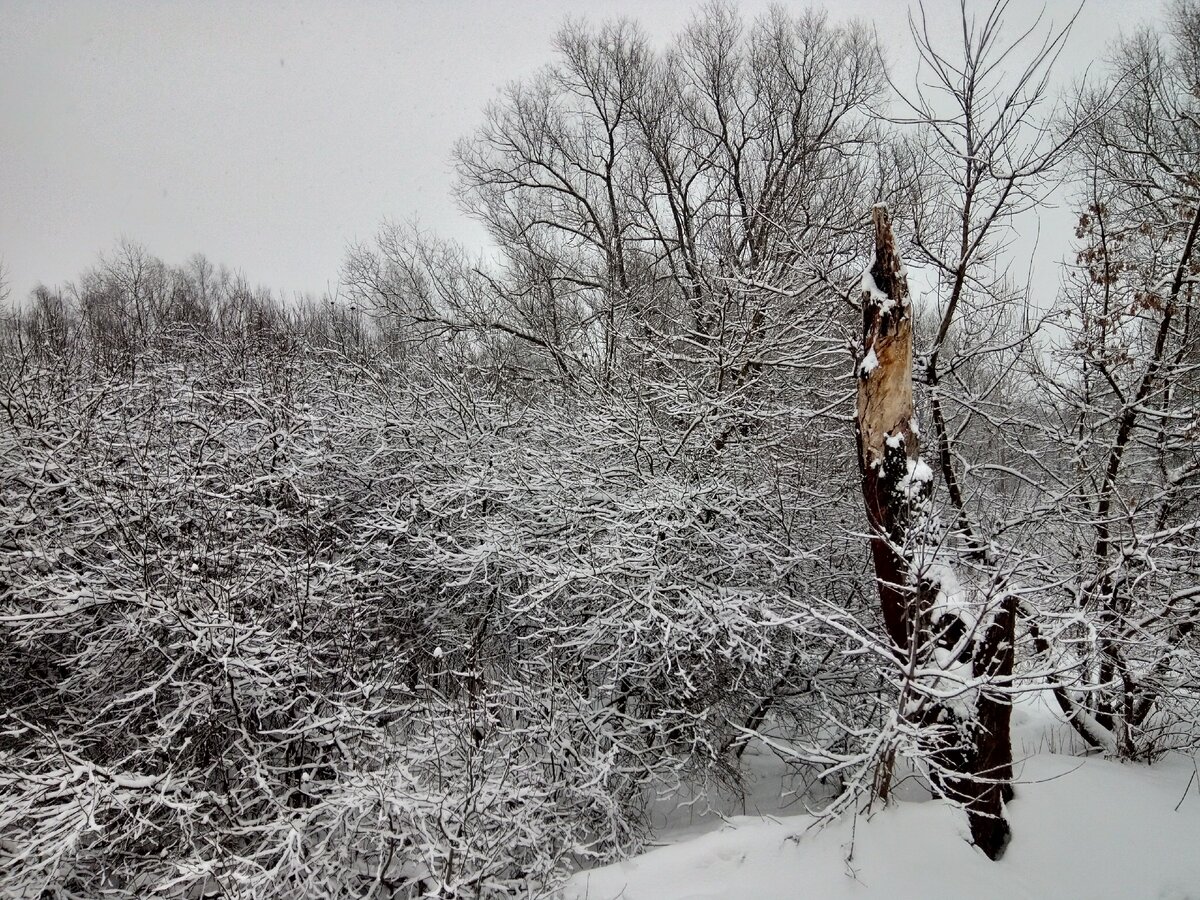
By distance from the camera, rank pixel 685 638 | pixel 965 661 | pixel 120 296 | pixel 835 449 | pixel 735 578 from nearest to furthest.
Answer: pixel 965 661 → pixel 685 638 → pixel 735 578 → pixel 835 449 → pixel 120 296

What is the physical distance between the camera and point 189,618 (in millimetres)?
4422

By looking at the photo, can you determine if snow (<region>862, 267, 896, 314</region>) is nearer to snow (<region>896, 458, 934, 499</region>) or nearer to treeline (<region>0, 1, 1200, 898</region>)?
treeline (<region>0, 1, 1200, 898</region>)

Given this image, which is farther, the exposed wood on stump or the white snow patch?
the exposed wood on stump

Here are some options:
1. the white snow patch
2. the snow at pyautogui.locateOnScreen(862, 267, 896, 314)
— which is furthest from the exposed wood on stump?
the white snow patch

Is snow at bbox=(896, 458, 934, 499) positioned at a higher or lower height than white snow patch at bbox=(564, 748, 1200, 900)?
higher

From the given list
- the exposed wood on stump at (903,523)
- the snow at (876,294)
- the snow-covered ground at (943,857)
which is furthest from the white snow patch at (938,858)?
the snow at (876,294)

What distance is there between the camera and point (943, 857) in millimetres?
3227

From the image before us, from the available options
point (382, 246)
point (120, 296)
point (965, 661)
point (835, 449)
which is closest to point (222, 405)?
point (382, 246)

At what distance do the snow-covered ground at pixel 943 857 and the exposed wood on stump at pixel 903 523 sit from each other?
221 millimetres

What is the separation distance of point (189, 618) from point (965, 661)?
507 centimetres

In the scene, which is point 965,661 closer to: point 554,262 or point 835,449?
point 835,449

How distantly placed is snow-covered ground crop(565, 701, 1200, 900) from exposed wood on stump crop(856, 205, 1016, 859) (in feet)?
0.72

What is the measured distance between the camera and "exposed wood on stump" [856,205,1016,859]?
3.54 meters

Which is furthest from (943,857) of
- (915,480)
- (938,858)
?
(915,480)
